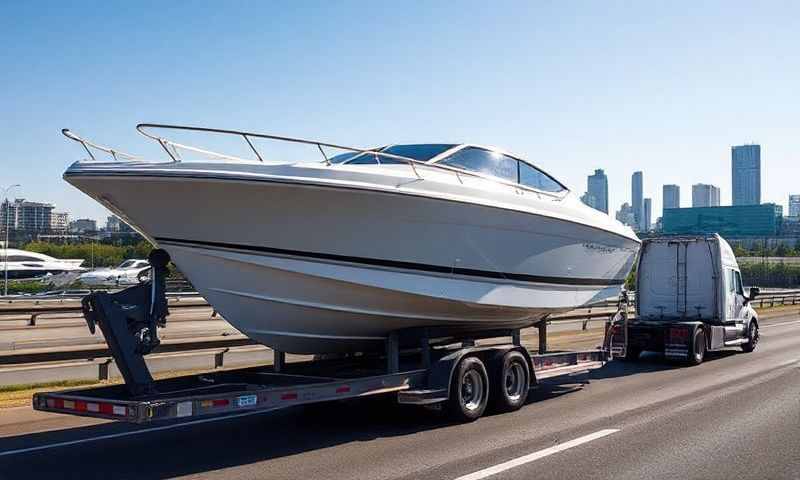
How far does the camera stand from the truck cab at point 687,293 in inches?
625

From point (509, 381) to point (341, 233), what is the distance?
323 centimetres

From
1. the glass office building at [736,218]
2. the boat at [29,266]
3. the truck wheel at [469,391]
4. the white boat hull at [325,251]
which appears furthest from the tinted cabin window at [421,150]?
the glass office building at [736,218]

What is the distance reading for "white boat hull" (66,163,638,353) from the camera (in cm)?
767

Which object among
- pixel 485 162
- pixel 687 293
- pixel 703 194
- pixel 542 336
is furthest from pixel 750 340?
pixel 703 194

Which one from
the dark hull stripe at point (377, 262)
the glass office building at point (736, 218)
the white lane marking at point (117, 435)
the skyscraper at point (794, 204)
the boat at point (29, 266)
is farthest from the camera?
the skyscraper at point (794, 204)

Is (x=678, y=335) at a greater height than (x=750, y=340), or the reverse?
(x=678, y=335)

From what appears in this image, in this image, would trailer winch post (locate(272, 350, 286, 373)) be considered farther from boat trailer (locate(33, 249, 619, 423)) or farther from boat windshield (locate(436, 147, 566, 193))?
boat windshield (locate(436, 147, 566, 193))

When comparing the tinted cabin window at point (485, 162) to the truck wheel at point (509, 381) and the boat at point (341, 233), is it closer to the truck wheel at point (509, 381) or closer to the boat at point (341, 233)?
the boat at point (341, 233)

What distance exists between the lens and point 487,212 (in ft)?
30.3

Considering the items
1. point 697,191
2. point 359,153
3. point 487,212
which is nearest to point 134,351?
point 359,153

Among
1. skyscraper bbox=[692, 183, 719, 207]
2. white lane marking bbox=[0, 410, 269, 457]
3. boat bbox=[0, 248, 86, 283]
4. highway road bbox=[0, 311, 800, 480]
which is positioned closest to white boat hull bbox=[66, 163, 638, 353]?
highway road bbox=[0, 311, 800, 480]

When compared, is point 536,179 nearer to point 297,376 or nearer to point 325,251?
point 325,251

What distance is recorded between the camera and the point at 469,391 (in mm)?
9320

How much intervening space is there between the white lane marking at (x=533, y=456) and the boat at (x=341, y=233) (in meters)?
2.05
